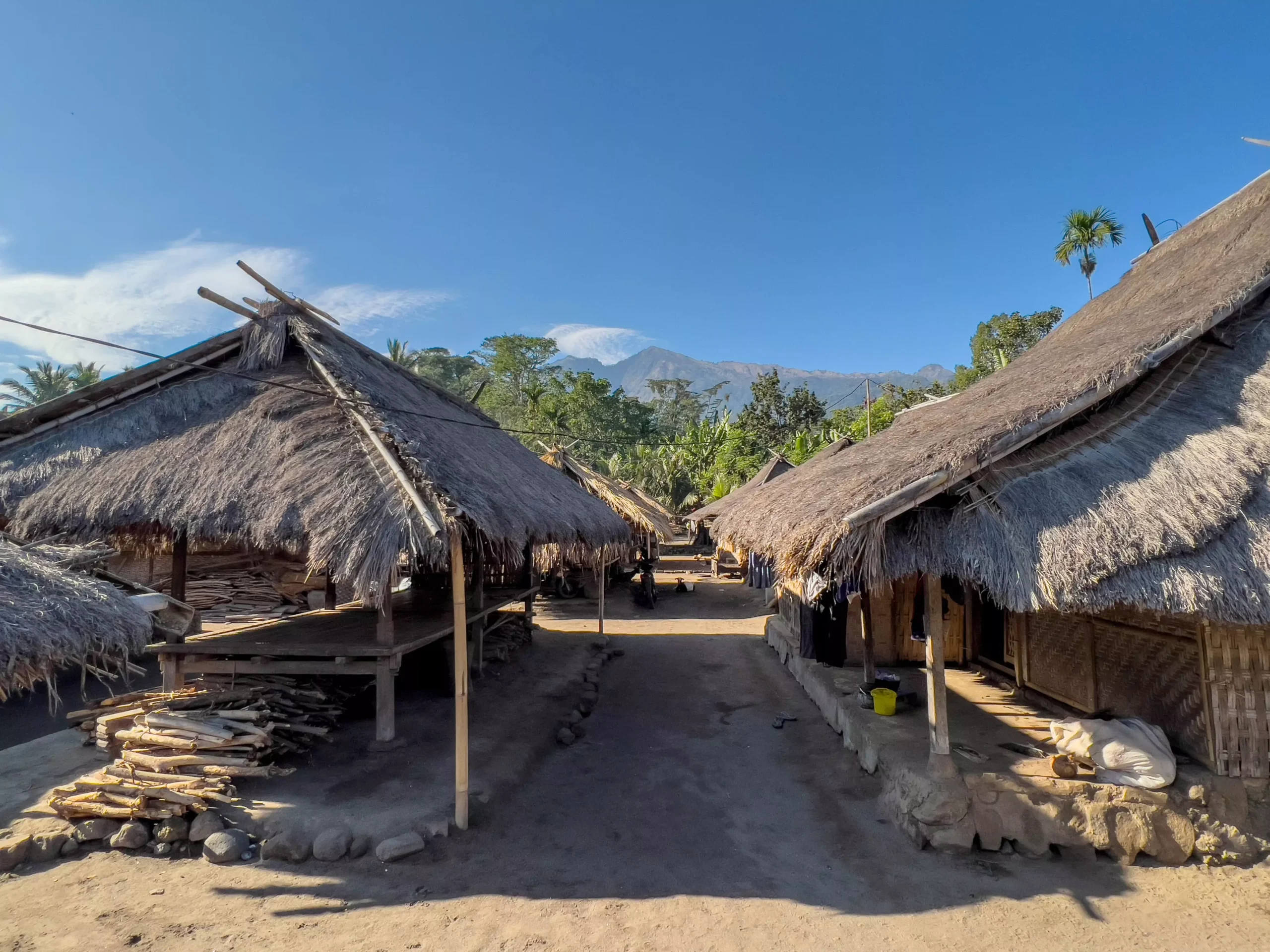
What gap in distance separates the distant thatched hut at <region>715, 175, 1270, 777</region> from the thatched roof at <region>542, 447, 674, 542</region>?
8.66m

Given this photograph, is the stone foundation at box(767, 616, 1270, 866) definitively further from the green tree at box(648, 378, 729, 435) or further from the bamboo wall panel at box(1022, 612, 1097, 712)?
the green tree at box(648, 378, 729, 435)

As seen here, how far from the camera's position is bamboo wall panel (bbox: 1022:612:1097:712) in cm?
652

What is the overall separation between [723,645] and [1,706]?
1135 cm

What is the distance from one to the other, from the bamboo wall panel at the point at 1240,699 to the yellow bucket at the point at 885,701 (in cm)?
264

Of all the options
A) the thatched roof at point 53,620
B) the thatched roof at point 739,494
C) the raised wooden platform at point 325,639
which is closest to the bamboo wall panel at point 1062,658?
the thatched roof at point 739,494

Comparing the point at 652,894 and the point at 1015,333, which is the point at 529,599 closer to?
the point at 652,894

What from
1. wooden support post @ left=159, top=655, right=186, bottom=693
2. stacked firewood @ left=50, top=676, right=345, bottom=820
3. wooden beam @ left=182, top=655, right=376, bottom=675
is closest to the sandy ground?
stacked firewood @ left=50, top=676, right=345, bottom=820

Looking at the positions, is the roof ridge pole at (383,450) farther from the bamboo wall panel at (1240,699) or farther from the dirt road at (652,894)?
the bamboo wall panel at (1240,699)

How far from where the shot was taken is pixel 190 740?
5570mm

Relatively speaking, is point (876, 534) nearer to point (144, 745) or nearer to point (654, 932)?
point (654, 932)

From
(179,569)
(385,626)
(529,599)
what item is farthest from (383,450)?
(529,599)

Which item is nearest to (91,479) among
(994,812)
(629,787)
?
(629,787)

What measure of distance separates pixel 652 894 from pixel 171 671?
5743 mm

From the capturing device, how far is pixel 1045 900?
4395 mm
